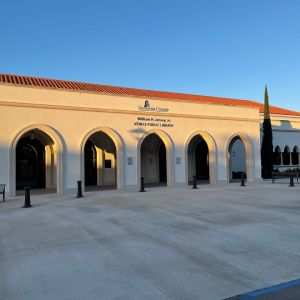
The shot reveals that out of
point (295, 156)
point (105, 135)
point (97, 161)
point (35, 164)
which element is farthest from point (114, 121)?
point (295, 156)

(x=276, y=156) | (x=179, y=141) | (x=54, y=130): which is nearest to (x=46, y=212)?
(x=54, y=130)

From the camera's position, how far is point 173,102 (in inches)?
856

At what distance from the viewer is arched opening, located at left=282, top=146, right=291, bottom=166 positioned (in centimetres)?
3256

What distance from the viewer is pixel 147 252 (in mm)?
6352

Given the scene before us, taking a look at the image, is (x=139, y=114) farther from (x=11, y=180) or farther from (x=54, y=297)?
(x=54, y=297)

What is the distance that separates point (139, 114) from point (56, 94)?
502 cm

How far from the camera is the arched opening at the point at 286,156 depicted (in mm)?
32562

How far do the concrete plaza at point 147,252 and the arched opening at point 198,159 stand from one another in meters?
16.3

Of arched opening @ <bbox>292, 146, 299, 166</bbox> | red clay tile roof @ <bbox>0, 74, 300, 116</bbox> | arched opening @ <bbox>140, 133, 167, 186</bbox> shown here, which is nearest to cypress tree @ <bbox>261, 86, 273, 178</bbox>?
red clay tile roof @ <bbox>0, 74, 300, 116</bbox>

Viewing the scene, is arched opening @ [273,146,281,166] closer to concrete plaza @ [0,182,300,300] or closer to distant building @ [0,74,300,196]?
distant building @ [0,74,300,196]

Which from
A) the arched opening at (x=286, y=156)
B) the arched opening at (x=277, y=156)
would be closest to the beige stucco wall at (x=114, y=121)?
the arched opening at (x=277, y=156)

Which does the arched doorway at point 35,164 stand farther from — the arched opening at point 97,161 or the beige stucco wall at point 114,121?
the beige stucco wall at point 114,121

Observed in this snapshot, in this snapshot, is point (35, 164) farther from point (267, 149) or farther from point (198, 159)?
point (267, 149)

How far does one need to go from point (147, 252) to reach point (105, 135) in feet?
55.3
